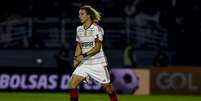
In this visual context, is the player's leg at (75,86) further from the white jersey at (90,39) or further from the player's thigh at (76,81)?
the white jersey at (90,39)

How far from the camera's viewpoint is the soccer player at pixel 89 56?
1234 cm

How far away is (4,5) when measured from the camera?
94.8 feet

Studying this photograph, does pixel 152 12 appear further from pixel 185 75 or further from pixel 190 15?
pixel 185 75

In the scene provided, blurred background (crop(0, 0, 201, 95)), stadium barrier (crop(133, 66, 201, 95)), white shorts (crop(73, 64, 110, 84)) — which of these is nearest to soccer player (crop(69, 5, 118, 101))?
white shorts (crop(73, 64, 110, 84))

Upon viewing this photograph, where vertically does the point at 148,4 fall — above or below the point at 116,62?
above

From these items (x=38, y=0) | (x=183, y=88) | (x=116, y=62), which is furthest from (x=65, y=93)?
(x=38, y=0)

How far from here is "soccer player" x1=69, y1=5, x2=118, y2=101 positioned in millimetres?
12336

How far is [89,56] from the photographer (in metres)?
12.4

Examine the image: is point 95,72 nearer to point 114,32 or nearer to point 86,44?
point 86,44

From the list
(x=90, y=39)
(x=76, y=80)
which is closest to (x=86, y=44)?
(x=90, y=39)

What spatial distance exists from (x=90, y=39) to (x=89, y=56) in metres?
0.32

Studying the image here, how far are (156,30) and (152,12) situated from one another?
987mm

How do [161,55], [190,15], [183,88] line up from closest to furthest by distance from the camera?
[183,88] < [161,55] < [190,15]

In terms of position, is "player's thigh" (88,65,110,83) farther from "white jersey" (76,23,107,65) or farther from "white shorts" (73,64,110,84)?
"white jersey" (76,23,107,65)
